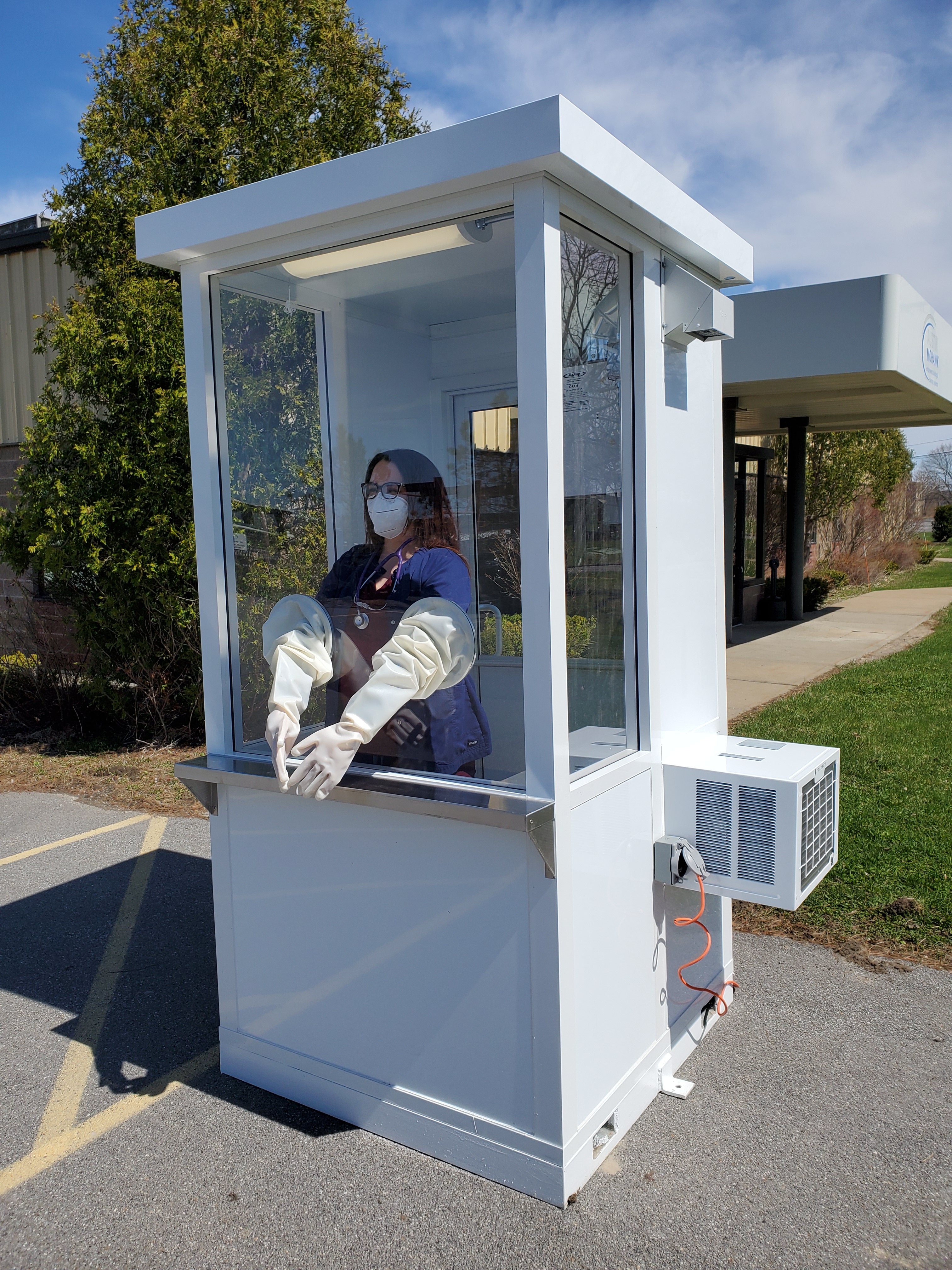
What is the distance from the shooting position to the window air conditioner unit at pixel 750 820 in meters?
2.91

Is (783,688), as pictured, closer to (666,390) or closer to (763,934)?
(763,934)

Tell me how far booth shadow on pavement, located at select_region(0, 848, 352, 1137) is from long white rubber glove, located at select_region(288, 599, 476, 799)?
1239mm

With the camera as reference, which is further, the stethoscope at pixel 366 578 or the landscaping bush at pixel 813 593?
the landscaping bush at pixel 813 593

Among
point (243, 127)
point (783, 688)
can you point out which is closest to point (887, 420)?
point (783, 688)

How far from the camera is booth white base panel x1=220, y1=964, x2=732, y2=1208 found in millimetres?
2602

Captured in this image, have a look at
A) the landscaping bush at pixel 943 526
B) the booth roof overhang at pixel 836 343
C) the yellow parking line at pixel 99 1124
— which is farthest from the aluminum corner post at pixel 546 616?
the landscaping bush at pixel 943 526

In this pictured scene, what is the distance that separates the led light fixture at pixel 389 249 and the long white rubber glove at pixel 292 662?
105 cm

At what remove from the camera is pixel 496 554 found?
284 cm

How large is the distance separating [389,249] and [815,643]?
11.4 metres

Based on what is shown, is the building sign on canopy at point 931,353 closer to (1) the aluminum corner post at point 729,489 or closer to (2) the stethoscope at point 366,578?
(1) the aluminum corner post at point 729,489

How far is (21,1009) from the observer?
3807 millimetres

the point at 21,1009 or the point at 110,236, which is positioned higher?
the point at 110,236

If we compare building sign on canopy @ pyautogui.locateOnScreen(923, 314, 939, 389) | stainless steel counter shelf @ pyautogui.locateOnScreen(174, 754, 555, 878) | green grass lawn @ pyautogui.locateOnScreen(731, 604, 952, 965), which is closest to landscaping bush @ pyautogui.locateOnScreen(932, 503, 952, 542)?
building sign on canopy @ pyautogui.locateOnScreen(923, 314, 939, 389)

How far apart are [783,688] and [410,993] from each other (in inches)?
297
